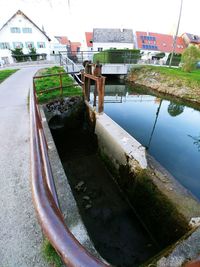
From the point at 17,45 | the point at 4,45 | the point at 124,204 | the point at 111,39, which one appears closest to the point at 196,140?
the point at 124,204

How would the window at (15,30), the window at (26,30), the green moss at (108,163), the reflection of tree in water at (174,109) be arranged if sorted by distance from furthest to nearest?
the window at (26,30), the window at (15,30), the reflection of tree in water at (174,109), the green moss at (108,163)

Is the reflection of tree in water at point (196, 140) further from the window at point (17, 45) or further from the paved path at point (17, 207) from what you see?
the window at point (17, 45)

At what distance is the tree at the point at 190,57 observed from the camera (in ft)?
48.7

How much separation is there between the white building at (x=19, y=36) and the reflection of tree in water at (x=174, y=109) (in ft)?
95.5

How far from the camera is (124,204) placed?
3.72 meters

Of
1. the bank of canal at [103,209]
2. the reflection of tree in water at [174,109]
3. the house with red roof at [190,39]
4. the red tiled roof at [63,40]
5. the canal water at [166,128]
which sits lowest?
the reflection of tree in water at [174,109]

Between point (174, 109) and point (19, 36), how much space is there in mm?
31645

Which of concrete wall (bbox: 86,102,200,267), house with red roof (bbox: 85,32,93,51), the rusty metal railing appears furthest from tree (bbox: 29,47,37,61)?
the rusty metal railing

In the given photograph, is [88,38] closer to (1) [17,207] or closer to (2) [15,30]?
(2) [15,30]

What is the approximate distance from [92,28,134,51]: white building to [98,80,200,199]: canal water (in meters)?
31.2

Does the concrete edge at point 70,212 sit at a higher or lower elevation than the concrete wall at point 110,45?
lower

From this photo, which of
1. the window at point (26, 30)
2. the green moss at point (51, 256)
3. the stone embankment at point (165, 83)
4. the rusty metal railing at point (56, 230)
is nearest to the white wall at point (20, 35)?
the window at point (26, 30)

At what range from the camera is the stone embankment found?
1198cm

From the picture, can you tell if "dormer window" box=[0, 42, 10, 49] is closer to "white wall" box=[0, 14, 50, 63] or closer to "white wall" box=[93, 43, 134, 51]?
"white wall" box=[0, 14, 50, 63]
